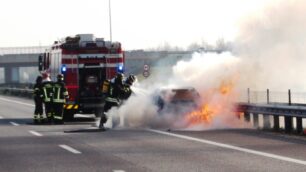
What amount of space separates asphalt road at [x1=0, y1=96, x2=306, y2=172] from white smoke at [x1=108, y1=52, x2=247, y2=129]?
128 centimetres

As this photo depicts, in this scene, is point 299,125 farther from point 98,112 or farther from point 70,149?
point 98,112

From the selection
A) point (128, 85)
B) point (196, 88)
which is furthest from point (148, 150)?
point (196, 88)

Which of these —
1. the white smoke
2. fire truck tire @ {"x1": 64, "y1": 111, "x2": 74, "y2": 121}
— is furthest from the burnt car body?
fire truck tire @ {"x1": 64, "y1": 111, "x2": 74, "y2": 121}

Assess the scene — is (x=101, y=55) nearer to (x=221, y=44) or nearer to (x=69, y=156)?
(x=221, y=44)

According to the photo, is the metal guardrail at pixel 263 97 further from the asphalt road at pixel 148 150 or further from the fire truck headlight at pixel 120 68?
the fire truck headlight at pixel 120 68

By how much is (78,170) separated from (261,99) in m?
15.6

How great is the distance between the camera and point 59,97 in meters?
25.1

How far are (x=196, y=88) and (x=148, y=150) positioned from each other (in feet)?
29.5

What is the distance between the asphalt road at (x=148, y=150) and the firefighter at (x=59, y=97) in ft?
9.99

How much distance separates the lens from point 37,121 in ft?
83.4

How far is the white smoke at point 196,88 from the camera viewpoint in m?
22.5

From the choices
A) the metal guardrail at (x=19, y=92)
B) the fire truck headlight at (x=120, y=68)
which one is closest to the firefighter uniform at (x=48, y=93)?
the fire truck headlight at (x=120, y=68)

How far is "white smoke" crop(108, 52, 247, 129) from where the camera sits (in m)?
22.5

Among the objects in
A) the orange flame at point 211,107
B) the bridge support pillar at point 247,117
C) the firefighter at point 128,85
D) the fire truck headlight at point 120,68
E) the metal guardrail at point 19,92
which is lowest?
the metal guardrail at point 19,92
